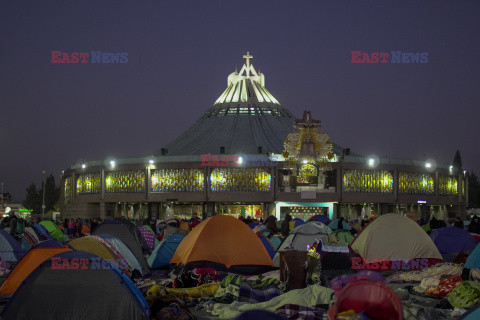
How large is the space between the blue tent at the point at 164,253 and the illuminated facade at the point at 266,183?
117 feet

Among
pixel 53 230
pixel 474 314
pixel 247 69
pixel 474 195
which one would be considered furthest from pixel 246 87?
pixel 474 314

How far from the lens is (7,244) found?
62.9 ft

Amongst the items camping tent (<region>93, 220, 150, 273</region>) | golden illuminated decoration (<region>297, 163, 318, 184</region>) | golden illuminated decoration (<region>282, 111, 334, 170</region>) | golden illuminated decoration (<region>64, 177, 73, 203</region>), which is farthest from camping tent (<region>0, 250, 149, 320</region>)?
golden illuminated decoration (<region>64, 177, 73, 203</region>)

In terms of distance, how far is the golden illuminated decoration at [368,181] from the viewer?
59.0 meters

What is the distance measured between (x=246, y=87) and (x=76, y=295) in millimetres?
67489

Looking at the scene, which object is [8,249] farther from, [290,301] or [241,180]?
[241,180]

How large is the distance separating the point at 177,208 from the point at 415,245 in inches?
1739

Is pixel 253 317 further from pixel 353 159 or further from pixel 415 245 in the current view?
pixel 353 159

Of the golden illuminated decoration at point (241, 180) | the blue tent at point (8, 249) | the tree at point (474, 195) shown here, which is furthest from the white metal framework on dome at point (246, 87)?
the blue tent at point (8, 249)

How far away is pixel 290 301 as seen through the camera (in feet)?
36.2

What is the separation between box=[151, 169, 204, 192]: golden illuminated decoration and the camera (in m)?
58.9

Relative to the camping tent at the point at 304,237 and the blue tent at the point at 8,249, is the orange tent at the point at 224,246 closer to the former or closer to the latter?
the camping tent at the point at 304,237

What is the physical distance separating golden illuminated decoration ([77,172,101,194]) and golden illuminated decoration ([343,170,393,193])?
870 inches

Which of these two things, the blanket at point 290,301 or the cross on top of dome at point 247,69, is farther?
the cross on top of dome at point 247,69
